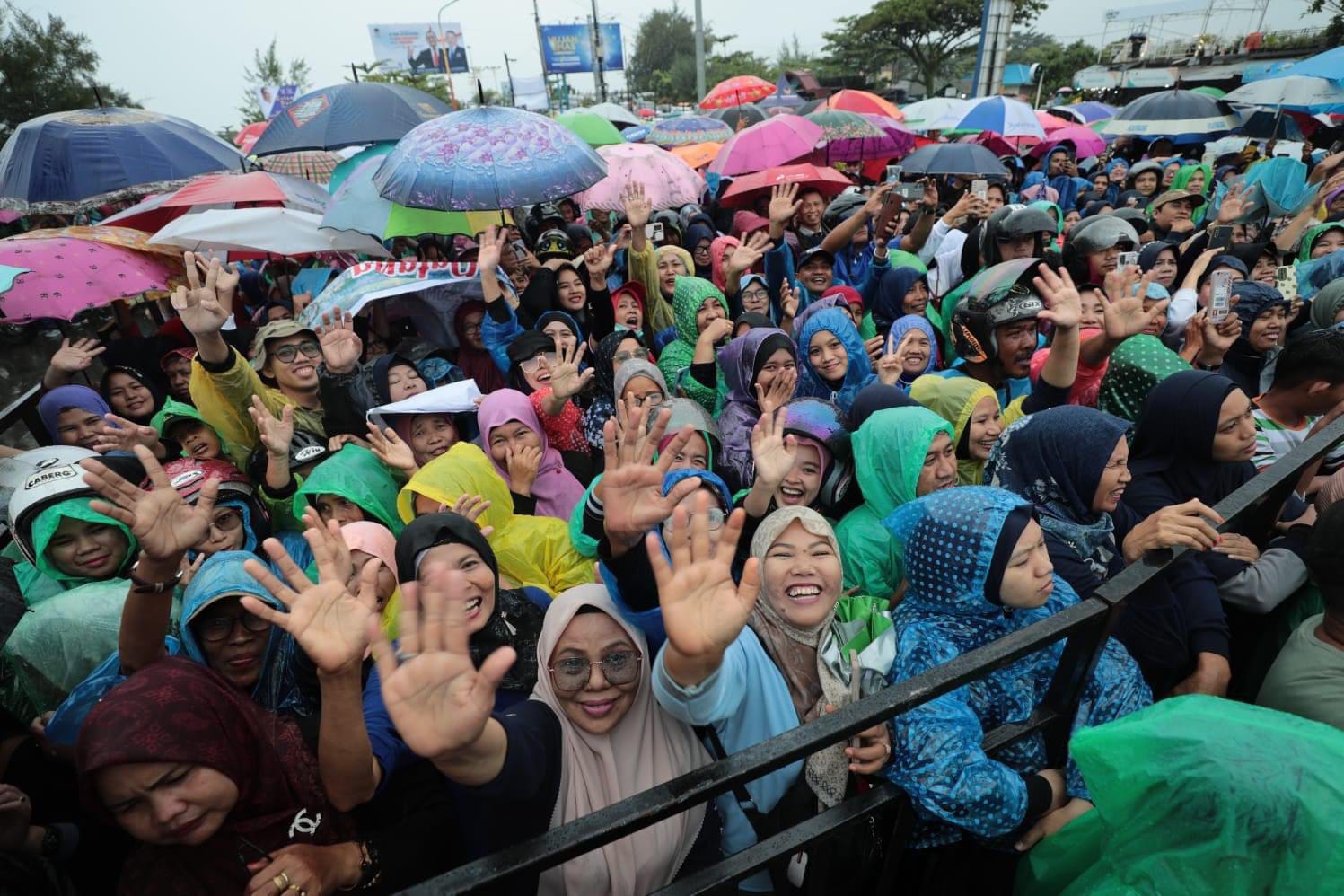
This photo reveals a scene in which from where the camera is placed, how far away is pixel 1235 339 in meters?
3.79

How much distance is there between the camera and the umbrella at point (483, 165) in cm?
367

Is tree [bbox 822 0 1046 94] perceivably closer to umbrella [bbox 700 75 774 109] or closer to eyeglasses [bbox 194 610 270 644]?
umbrella [bbox 700 75 774 109]

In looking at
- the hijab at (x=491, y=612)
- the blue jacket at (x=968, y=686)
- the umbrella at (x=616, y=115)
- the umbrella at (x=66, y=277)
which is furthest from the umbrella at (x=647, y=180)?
the umbrella at (x=616, y=115)

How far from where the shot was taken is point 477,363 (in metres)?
4.70

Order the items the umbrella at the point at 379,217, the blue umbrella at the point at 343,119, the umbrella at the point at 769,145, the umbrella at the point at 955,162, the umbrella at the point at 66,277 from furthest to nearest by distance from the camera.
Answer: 1. the umbrella at the point at 955,162
2. the umbrella at the point at 769,145
3. the blue umbrella at the point at 343,119
4. the umbrella at the point at 379,217
5. the umbrella at the point at 66,277

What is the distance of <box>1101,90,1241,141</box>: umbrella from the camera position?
9.32m

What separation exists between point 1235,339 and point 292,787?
5002mm

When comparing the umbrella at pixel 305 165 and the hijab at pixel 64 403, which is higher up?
the umbrella at pixel 305 165

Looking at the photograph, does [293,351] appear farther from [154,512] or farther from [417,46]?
[417,46]

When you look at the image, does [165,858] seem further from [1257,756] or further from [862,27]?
[862,27]

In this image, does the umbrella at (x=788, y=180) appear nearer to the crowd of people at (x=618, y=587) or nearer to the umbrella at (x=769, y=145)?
the umbrella at (x=769, y=145)

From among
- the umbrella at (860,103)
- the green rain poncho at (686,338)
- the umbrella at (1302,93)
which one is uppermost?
the umbrella at (860,103)

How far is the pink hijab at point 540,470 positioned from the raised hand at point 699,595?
1719 mm

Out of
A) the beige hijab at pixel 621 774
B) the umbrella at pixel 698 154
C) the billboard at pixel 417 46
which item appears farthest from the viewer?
the billboard at pixel 417 46
